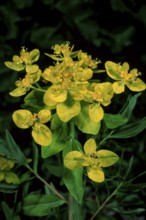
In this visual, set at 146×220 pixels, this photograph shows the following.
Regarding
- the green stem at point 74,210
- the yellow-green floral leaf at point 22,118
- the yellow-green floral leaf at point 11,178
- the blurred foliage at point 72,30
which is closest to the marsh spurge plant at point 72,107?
the yellow-green floral leaf at point 22,118

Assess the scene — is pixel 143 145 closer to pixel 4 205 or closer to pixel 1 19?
pixel 1 19

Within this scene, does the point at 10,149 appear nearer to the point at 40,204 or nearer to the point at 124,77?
the point at 40,204

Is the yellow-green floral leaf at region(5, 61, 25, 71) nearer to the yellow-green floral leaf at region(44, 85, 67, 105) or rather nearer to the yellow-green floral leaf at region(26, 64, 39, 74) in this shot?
the yellow-green floral leaf at region(26, 64, 39, 74)

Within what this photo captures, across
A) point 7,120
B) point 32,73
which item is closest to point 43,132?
point 32,73

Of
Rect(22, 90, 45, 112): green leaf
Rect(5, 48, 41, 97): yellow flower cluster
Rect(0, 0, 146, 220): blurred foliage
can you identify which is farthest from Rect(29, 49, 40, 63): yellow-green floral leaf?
Rect(0, 0, 146, 220): blurred foliage

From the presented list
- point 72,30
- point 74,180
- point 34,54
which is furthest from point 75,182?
point 72,30

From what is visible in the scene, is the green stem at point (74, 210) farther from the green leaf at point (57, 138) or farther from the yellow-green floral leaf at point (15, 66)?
the yellow-green floral leaf at point (15, 66)
